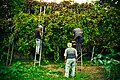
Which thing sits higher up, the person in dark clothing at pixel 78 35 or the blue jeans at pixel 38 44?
the person in dark clothing at pixel 78 35

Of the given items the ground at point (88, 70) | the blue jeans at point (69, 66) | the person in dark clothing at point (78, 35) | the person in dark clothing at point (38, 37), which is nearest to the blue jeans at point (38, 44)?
the person in dark clothing at point (38, 37)

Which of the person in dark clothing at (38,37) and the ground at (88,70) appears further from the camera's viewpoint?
the person in dark clothing at (38,37)

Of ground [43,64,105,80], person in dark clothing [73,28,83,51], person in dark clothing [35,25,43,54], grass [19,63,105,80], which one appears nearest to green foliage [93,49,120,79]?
ground [43,64,105,80]

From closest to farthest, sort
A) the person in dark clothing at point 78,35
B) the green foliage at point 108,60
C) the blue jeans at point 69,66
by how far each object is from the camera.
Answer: the green foliage at point 108,60 < the blue jeans at point 69,66 < the person in dark clothing at point 78,35

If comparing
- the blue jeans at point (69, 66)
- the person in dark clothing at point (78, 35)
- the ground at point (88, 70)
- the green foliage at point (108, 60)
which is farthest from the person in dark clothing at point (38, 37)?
the green foliage at point (108, 60)

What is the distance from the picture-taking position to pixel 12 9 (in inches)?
435

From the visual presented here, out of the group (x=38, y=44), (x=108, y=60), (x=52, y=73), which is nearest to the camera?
(x=108, y=60)

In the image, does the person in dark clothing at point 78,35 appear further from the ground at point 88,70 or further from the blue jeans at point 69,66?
the blue jeans at point 69,66

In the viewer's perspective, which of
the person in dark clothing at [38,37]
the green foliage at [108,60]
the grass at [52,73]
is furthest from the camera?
the person in dark clothing at [38,37]

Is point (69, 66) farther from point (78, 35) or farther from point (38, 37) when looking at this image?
point (38, 37)

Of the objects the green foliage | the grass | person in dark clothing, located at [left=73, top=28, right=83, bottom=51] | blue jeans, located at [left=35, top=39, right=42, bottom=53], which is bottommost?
the grass

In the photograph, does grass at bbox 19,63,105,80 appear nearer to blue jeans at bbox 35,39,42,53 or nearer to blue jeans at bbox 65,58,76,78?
blue jeans at bbox 65,58,76,78

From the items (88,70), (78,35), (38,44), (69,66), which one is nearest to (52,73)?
(69,66)

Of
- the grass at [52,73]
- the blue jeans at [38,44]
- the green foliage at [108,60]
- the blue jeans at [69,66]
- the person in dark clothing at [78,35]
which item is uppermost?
the person in dark clothing at [78,35]
